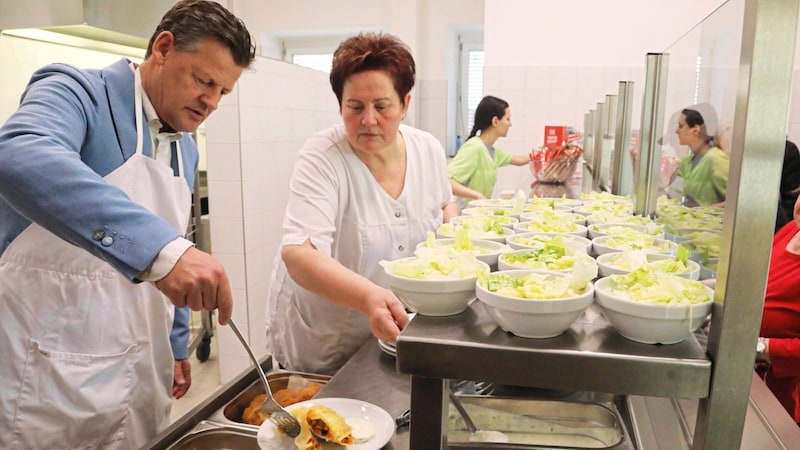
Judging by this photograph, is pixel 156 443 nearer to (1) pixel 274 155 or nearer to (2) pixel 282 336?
(2) pixel 282 336

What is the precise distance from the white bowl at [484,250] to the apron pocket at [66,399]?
0.84 m

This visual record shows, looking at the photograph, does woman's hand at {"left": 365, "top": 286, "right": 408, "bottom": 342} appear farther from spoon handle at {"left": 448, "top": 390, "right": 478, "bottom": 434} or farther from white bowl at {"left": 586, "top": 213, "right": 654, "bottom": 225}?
white bowl at {"left": 586, "top": 213, "right": 654, "bottom": 225}

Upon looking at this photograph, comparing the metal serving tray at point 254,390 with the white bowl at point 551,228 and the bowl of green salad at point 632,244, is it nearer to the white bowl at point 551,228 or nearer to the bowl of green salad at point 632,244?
the white bowl at point 551,228

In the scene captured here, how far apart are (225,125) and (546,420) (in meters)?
2.79

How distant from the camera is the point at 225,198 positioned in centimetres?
356

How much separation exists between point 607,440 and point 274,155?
3.16 meters

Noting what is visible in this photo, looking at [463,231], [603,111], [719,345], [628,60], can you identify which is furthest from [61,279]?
[628,60]

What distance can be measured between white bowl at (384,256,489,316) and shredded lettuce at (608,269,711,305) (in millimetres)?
210

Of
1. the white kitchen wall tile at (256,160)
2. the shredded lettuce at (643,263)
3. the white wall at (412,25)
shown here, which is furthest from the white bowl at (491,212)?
the white wall at (412,25)

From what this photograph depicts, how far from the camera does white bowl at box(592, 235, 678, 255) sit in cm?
121

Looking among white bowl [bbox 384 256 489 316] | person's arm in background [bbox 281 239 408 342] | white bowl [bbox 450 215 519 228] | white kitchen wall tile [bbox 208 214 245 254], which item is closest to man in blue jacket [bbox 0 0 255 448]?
person's arm in background [bbox 281 239 408 342]

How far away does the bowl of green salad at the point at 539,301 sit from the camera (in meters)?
0.76

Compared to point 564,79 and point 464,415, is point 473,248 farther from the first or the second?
point 564,79

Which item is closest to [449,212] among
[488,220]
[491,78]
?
[488,220]
